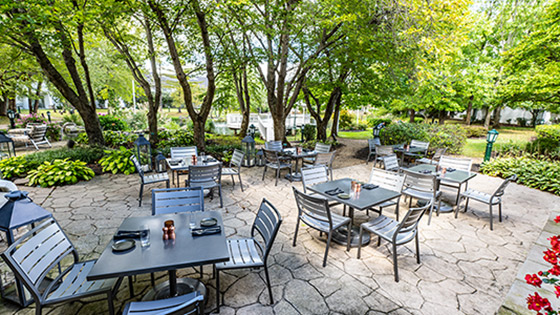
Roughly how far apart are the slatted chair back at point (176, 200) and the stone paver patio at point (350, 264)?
0.81 metres

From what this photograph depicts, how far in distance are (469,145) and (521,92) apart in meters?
4.74

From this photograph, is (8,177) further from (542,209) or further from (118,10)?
(542,209)

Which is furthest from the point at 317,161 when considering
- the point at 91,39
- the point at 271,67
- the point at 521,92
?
the point at 91,39

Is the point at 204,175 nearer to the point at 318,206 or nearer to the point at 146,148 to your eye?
the point at 318,206

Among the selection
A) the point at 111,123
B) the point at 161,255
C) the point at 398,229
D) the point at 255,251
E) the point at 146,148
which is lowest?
the point at 255,251

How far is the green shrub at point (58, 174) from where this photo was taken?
6402 mm

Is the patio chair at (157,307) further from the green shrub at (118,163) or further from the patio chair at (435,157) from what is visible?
the patio chair at (435,157)

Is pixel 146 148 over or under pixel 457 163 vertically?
over

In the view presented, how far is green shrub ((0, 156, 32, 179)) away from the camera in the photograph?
6.84 m

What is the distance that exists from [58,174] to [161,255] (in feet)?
21.0

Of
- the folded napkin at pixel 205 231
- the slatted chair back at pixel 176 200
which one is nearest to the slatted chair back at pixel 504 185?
the folded napkin at pixel 205 231

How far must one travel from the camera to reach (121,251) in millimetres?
2238

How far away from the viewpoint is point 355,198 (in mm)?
3836

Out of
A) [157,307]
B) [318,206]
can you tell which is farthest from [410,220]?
[157,307]
